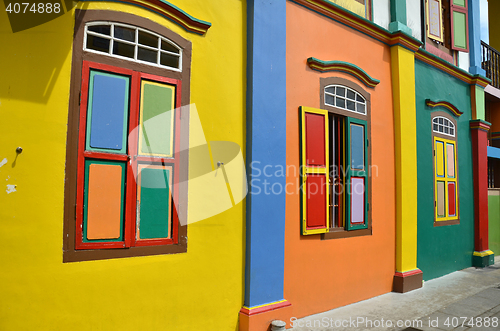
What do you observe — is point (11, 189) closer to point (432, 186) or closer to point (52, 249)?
point (52, 249)

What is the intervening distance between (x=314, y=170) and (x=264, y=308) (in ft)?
6.29

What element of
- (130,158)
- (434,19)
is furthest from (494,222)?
(130,158)

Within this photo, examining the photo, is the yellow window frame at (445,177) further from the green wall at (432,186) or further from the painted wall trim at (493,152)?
the painted wall trim at (493,152)

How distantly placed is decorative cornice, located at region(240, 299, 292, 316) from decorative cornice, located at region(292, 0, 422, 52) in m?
3.89

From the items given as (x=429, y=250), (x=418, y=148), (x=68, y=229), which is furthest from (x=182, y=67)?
(x=429, y=250)

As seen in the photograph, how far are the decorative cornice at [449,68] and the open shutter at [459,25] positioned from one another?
0.55m

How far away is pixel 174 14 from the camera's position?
3875 mm

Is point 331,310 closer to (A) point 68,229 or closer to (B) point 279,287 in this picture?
(B) point 279,287

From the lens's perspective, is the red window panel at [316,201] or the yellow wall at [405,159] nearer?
the red window panel at [316,201]

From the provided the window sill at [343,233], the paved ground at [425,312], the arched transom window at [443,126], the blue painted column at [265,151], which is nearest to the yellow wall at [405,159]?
the paved ground at [425,312]

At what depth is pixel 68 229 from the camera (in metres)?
3.21

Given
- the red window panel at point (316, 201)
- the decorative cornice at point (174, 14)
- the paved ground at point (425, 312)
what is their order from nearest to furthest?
the decorative cornice at point (174, 14) < the paved ground at point (425, 312) < the red window panel at point (316, 201)

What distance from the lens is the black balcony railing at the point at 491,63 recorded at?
10298 mm

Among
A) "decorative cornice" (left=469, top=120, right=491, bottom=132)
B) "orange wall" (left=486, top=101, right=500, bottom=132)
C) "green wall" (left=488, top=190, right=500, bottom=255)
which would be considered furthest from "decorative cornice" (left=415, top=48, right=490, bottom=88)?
"green wall" (left=488, top=190, right=500, bottom=255)
